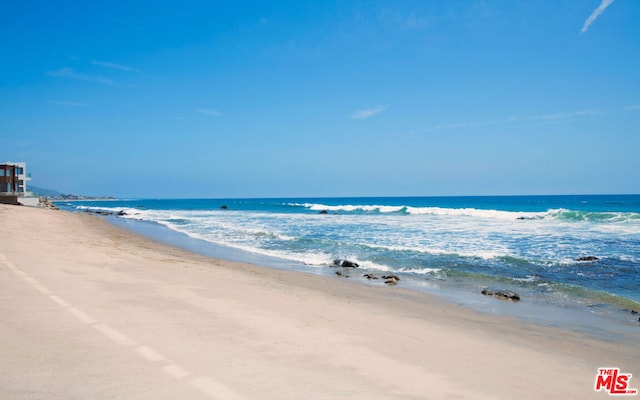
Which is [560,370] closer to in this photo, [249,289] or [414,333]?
[414,333]

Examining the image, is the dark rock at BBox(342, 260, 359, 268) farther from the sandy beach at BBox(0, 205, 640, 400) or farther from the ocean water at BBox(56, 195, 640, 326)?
the sandy beach at BBox(0, 205, 640, 400)

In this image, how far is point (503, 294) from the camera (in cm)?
962

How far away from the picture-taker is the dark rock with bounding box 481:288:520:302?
9.45 metres

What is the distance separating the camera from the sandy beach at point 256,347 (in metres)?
3.43

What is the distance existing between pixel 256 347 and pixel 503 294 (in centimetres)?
732

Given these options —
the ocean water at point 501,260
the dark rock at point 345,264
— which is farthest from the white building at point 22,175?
the dark rock at point 345,264

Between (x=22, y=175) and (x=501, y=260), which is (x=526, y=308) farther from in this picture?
(x=22, y=175)

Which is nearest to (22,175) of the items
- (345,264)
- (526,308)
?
(345,264)

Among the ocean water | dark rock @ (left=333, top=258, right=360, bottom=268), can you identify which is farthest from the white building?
dark rock @ (left=333, top=258, right=360, bottom=268)

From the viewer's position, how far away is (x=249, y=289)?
8727 millimetres

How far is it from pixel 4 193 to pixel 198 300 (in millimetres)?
57575

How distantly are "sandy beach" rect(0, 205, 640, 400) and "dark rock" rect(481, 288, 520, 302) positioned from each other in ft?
5.72

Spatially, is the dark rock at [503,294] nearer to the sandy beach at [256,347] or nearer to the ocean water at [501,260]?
the ocean water at [501,260]

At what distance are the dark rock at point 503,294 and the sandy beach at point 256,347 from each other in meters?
1.74
